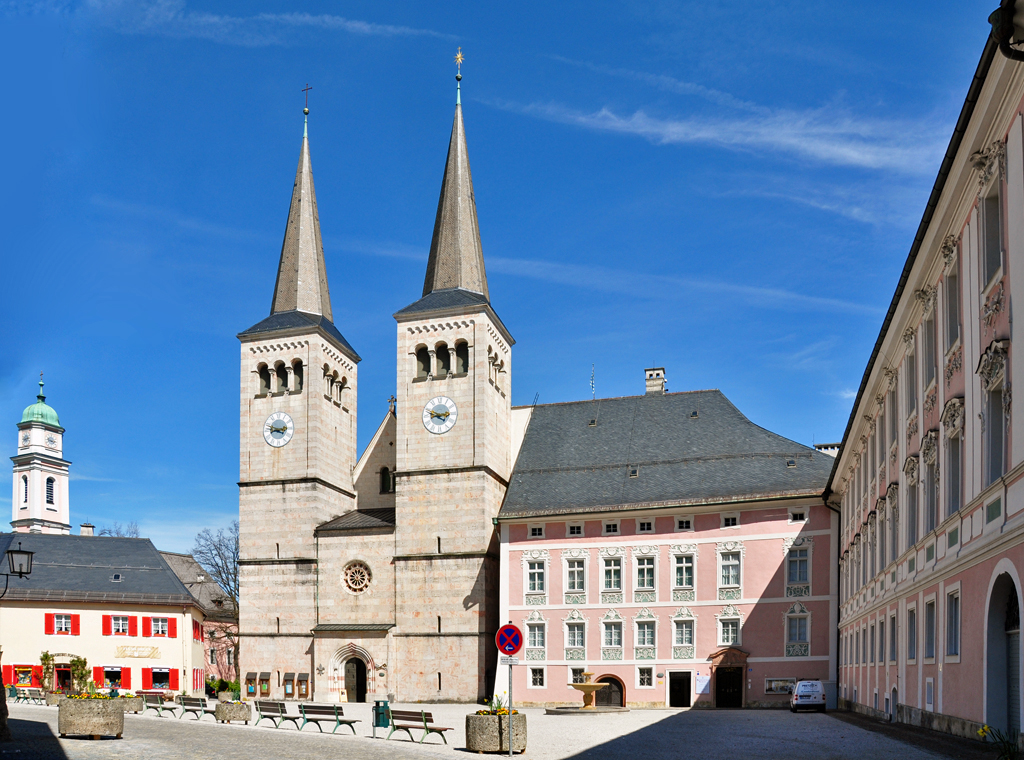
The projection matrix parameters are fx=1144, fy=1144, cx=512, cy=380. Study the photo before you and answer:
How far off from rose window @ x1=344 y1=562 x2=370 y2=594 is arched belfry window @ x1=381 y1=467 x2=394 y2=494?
20.8 feet

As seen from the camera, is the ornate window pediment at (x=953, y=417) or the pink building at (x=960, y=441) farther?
the ornate window pediment at (x=953, y=417)

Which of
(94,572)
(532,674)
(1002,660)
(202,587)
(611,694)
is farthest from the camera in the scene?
(202,587)

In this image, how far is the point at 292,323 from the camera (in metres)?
58.3

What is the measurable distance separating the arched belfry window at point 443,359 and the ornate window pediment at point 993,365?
3959 cm

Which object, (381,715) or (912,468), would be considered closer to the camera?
(912,468)

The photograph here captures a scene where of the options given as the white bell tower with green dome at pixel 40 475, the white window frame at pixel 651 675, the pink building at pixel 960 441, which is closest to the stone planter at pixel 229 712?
the pink building at pixel 960 441

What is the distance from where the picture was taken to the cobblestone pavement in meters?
18.4

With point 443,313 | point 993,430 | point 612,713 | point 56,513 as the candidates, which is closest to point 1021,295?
point 993,430

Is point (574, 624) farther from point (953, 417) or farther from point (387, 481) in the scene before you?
point (953, 417)

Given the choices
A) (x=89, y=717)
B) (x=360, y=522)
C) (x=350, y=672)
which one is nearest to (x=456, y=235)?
(x=360, y=522)

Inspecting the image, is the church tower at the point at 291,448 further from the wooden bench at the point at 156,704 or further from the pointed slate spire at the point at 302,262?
the wooden bench at the point at 156,704

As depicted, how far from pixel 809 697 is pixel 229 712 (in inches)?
759

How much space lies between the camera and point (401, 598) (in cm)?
5266

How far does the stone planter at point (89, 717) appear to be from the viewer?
67.5ft
